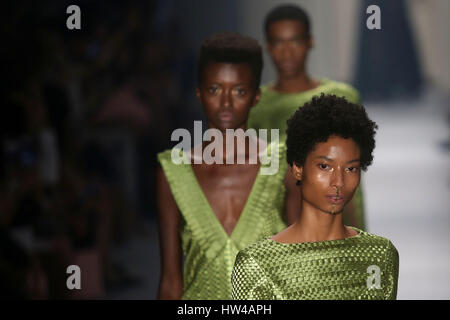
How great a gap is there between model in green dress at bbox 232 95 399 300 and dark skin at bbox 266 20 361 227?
1.29 metres

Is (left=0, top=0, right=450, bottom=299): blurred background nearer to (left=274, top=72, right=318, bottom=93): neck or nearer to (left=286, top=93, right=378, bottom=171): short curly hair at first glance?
(left=274, top=72, right=318, bottom=93): neck

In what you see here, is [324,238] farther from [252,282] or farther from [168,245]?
[168,245]

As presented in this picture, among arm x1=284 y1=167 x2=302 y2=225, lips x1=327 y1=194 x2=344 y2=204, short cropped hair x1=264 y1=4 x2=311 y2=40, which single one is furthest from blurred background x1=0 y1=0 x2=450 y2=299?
lips x1=327 y1=194 x2=344 y2=204

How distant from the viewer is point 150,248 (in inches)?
220

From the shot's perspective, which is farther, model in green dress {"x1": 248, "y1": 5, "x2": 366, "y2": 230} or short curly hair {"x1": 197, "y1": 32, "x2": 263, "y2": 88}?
model in green dress {"x1": 248, "y1": 5, "x2": 366, "y2": 230}

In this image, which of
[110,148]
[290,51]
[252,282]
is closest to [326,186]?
[252,282]

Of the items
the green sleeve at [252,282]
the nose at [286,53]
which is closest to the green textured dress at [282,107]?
the nose at [286,53]

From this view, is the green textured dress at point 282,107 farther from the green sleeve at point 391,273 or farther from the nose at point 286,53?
the green sleeve at point 391,273

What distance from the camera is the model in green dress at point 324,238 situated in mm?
1846

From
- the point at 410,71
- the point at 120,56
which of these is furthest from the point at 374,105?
the point at 120,56

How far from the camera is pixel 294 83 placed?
11.0 ft

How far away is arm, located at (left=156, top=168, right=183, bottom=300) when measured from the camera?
2.53 metres
